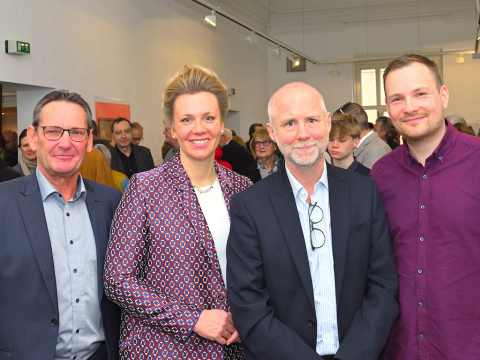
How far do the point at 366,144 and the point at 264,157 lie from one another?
172 centimetres

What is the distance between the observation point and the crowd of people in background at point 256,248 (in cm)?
202

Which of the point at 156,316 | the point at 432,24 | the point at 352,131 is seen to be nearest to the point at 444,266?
the point at 156,316

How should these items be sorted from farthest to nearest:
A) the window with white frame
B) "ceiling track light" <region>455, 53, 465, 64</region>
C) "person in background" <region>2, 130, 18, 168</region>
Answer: the window with white frame, "ceiling track light" <region>455, 53, 465, 64</region>, "person in background" <region>2, 130, 18, 168</region>

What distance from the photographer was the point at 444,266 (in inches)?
82.2

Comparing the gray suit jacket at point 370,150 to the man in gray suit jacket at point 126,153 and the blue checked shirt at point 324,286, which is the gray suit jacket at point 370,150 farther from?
the man in gray suit jacket at point 126,153

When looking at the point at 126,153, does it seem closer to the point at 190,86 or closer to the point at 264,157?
the point at 264,157

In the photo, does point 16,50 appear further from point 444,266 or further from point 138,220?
point 444,266

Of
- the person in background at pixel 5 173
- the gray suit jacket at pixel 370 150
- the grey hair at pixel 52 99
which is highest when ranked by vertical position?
the grey hair at pixel 52 99

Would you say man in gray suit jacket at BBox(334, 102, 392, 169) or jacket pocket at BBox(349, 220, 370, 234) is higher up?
man in gray suit jacket at BBox(334, 102, 392, 169)

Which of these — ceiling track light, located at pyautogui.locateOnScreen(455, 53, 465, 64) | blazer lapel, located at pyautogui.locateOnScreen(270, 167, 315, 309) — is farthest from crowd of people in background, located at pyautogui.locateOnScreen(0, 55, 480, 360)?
ceiling track light, located at pyautogui.locateOnScreen(455, 53, 465, 64)

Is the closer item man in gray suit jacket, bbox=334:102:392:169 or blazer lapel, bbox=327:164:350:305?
blazer lapel, bbox=327:164:350:305

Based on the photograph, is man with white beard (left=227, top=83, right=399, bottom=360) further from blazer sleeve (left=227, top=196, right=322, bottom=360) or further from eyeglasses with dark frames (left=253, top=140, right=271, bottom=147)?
eyeglasses with dark frames (left=253, top=140, right=271, bottom=147)

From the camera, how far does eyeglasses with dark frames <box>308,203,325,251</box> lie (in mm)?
2061

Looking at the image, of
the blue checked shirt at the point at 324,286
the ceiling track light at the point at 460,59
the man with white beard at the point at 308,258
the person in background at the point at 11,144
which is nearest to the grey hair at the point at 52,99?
the man with white beard at the point at 308,258
